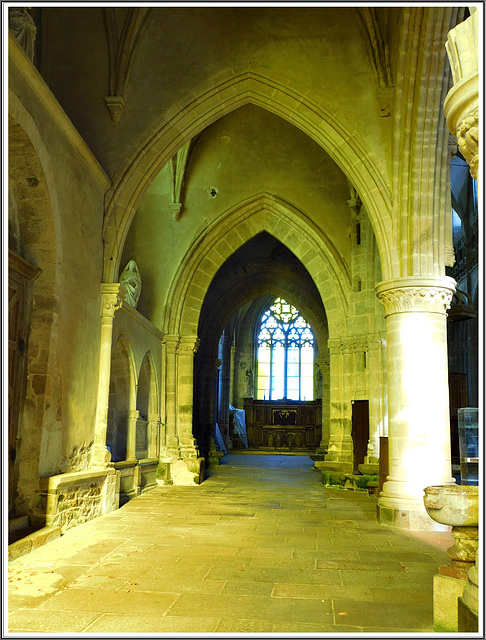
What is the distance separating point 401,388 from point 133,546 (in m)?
3.65

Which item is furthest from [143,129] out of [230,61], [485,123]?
[485,123]

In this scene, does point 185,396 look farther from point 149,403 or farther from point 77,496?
point 77,496

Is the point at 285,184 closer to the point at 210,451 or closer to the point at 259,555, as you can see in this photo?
the point at 210,451

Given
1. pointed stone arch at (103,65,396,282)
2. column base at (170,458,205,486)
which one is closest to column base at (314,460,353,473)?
column base at (170,458,205,486)

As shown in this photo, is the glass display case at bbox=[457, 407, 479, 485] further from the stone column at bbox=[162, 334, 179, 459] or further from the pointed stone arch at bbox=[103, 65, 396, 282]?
the stone column at bbox=[162, 334, 179, 459]

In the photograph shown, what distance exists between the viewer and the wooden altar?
891 inches

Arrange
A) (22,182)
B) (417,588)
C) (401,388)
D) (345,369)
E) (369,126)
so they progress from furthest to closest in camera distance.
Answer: (345,369) → (369,126) → (401,388) → (22,182) → (417,588)

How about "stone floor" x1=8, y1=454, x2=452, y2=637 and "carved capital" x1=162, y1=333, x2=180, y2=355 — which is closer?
"stone floor" x1=8, y1=454, x2=452, y2=637

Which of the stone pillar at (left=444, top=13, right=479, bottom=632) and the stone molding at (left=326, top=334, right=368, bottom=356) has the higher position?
the stone pillar at (left=444, top=13, right=479, bottom=632)

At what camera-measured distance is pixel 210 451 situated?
16125 mm

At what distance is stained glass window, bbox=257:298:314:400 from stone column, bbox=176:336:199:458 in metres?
12.4

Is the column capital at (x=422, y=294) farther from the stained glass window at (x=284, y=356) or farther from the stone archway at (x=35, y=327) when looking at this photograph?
the stained glass window at (x=284, y=356)

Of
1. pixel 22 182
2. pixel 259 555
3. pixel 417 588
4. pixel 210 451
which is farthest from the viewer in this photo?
pixel 210 451

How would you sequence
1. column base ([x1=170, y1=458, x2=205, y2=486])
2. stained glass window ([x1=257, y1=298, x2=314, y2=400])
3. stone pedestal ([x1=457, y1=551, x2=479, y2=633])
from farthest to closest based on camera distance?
stained glass window ([x1=257, y1=298, x2=314, y2=400])
column base ([x1=170, y1=458, x2=205, y2=486])
stone pedestal ([x1=457, y1=551, x2=479, y2=633])
